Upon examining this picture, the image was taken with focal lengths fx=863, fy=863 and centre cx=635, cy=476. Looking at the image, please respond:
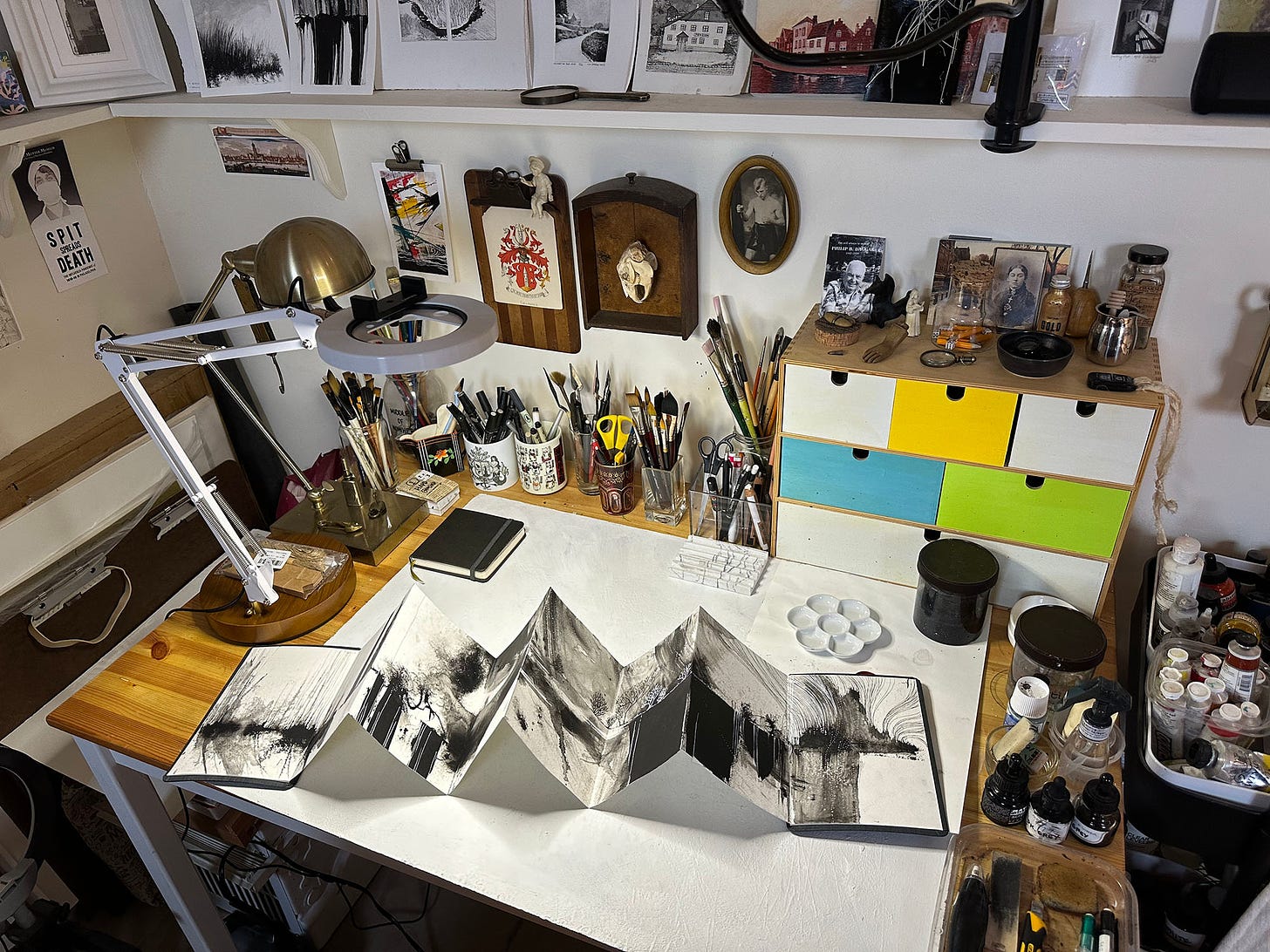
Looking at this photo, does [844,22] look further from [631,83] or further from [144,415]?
[144,415]

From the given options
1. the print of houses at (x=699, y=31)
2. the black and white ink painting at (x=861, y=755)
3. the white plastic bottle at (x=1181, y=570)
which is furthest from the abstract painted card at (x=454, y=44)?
the white plastic bottle at (x=1181, y=570)

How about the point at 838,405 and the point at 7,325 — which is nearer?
the point at 838,405

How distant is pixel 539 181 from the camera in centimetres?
133

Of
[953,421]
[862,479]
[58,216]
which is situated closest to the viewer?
[953,421]

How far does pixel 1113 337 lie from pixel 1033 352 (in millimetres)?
89

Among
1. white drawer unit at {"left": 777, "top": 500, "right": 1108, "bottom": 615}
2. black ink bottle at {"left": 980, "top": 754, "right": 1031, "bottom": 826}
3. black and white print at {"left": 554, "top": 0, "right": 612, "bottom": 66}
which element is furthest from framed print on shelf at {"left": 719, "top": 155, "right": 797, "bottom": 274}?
black ink bottle at {"left": 980, "top": 754, "right": 1031, "bottom": 826}

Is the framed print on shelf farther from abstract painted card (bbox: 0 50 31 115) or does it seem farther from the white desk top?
abstract painted card (bbox: 0 50 31 115)

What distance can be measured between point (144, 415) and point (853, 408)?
918 mm

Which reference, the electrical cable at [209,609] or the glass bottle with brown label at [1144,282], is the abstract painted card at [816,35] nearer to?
the glass bottle with brown label at [1144,282]

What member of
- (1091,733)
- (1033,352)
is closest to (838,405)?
(1033,352)

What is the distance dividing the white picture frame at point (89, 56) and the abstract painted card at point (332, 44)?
30 cm

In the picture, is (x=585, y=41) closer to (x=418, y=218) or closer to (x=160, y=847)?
(x=418, y=218)

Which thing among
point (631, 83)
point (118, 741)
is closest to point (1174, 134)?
point (631, 83)

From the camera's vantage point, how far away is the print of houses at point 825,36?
3.50 feet
